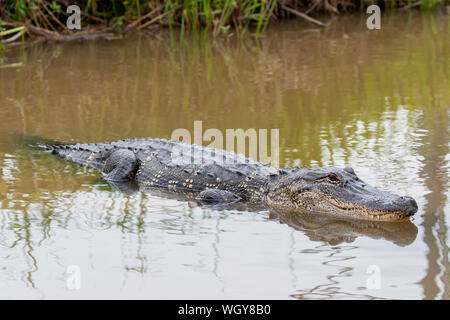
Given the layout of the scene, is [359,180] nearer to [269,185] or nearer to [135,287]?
[269,185]

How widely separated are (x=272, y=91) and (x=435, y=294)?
5902 millimetres

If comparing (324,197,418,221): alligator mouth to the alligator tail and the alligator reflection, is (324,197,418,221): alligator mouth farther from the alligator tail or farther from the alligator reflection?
the alligator tail

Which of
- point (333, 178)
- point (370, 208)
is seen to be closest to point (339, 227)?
point (370, 208)

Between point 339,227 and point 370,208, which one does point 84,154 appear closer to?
point 339,227

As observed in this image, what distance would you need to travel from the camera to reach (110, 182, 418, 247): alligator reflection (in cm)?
505

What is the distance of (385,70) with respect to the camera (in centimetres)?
1082

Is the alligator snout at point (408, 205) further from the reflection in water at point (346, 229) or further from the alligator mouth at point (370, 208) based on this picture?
the reflection in water at point (346, 229)

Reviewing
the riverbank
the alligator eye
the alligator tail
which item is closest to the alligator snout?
the alligator eye

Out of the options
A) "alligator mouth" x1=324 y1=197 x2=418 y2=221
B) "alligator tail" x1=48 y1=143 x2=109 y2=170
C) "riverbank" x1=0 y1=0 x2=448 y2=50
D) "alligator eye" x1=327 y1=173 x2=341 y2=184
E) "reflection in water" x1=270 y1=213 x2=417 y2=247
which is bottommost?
"reflection in water" x1=270 y1=213 x2=417 y2=247

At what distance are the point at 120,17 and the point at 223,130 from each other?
7542 millimetres

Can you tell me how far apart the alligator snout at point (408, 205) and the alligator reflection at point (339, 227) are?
11cm

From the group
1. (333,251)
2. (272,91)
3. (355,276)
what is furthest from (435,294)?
(272,91)

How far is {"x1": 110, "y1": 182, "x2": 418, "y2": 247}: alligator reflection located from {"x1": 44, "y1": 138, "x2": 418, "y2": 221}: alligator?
76mm

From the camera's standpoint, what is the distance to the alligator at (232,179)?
550 cm
